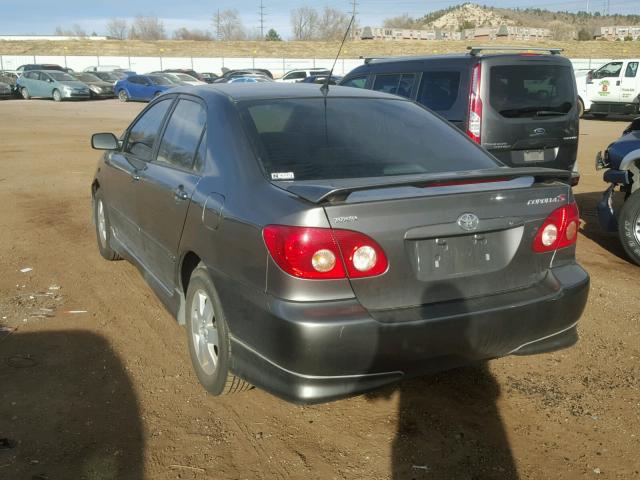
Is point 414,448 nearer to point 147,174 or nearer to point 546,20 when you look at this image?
point 147,174

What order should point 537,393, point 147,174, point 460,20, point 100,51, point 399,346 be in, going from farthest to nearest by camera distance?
point 460,20 < point 100,51 < point 147,174 < point 537,393 < point 399,346

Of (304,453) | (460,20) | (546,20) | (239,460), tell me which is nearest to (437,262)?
(304,453)

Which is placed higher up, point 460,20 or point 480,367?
point 460,20

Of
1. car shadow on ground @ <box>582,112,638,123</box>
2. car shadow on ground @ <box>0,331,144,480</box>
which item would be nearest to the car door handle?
car shadow on ground @ <box>0,331,144,480</box>

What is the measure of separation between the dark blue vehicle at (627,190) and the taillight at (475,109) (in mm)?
1336

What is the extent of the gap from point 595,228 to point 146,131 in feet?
17.8

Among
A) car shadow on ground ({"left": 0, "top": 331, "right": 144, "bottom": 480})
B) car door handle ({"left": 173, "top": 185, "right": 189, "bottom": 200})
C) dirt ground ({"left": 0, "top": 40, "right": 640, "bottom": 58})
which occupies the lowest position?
car shadow on ground ({"left": 0, "top": 331, "right": 144, "bottom": 480})

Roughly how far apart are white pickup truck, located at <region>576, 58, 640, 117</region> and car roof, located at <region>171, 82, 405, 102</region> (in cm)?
2039

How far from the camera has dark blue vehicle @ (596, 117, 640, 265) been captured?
6.05 m

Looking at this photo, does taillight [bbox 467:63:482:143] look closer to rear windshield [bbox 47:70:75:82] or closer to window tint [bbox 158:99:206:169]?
window tint [bbox 158:99:206:169]

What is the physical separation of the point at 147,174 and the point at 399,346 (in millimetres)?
2376

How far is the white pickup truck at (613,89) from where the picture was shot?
22.1m

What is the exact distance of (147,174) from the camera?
438cm

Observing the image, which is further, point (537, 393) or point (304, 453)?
point (537, 393)
